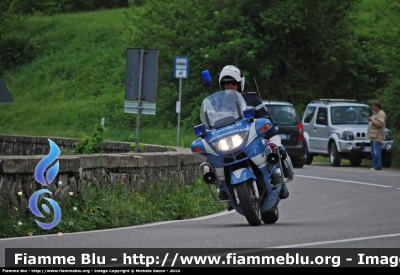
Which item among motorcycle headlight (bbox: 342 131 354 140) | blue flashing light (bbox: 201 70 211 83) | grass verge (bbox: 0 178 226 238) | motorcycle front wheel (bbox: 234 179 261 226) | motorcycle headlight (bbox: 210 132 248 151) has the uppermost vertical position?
blue flashing light (bbox: 201 70 211 83)

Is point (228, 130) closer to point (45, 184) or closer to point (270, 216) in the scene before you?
point (270, 216)

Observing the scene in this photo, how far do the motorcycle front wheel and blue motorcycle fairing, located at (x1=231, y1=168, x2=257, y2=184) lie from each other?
0.07m

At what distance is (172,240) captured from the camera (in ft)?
33.9

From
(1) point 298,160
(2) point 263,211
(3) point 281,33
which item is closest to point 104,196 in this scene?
(2) point 263,211

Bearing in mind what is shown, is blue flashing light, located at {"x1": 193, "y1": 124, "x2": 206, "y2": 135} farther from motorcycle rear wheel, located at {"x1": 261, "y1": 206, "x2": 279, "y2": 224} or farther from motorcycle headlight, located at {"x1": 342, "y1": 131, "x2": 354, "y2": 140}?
motorcycle headlight, located at {"x1": 342, "y1": 131, "x2": 354, "y2": 140}

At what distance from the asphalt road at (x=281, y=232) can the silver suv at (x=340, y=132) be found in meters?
12.4

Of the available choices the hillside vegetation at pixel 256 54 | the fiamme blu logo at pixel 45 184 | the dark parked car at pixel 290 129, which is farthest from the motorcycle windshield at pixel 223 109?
the hillside vegetation at pixel 256 54

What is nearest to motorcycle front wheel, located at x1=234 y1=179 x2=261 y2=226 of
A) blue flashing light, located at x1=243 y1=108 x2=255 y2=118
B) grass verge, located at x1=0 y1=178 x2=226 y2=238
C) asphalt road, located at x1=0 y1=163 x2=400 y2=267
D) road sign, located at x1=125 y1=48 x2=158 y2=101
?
asphalt road, located at x1=0 y1=163 x2=400 y2=267

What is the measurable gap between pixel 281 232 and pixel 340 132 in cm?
1896

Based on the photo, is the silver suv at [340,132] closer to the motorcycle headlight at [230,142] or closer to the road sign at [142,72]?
the road sign at [142,72]

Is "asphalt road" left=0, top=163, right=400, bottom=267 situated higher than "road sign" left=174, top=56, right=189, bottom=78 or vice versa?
"road sign" left=174, top=56, right=189, bottom=78

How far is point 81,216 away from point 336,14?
29920mm

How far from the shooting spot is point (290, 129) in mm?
28578

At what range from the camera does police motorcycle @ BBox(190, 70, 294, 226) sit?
11461 millimetres
